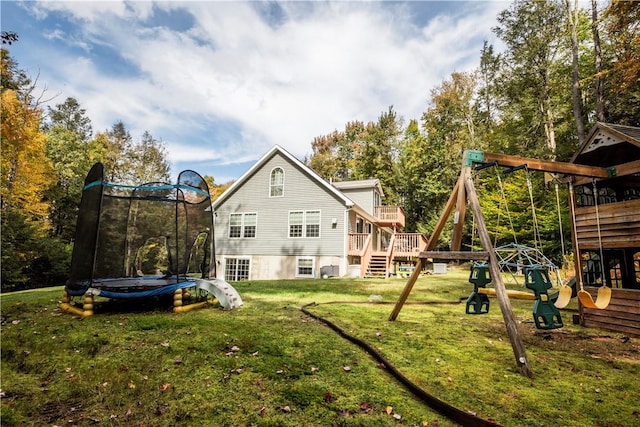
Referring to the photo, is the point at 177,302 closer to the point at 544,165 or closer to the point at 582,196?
the point at 544,165

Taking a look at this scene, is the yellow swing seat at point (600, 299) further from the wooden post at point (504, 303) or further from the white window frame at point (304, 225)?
the white window frame at point (304, 225)

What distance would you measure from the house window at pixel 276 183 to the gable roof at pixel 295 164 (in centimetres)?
100

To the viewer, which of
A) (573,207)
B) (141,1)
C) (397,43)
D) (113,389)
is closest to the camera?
(113,389)

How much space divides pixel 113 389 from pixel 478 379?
404cm

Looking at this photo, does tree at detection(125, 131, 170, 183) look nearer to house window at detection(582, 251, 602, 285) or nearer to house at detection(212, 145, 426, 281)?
house at detection(212, 145, 426, 281)

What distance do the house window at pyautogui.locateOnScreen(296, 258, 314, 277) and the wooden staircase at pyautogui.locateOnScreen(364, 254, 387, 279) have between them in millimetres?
3324

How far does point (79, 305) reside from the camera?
6.65m

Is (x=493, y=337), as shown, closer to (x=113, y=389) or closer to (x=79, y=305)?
(x=113, y=389)

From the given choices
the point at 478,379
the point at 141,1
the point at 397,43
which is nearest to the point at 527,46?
the point at 397,43

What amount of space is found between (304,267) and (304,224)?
259 centimetres

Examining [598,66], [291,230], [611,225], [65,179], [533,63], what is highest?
[533,63]

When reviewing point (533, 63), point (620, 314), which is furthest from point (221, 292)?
point (533, 63)

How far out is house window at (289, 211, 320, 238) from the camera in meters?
18.4

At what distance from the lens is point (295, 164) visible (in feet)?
62.7
